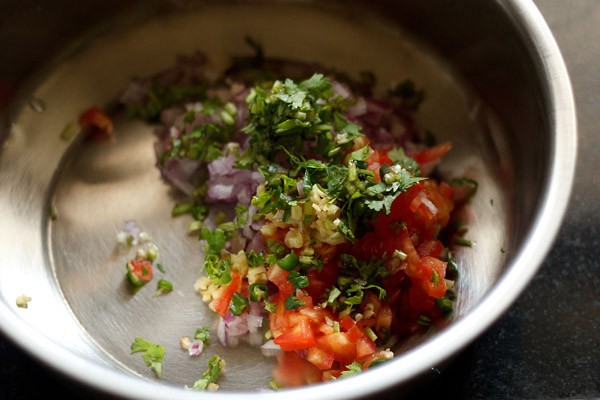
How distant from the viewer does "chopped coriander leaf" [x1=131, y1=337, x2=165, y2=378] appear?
1.29m

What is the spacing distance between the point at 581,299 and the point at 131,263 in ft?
3.01

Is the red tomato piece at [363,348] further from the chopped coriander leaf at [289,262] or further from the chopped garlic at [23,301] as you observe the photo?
the chopped garlic at [23,301]

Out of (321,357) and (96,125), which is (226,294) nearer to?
(321,357)

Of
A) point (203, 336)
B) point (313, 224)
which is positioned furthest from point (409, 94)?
point (203, 336)

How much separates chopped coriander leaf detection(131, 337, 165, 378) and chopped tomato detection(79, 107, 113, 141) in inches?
21.2

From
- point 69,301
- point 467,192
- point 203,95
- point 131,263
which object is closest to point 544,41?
point 467,192

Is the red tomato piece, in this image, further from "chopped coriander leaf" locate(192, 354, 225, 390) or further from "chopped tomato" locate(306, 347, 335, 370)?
"chopped coriander leaf" locate(192, 354, 225, 390)

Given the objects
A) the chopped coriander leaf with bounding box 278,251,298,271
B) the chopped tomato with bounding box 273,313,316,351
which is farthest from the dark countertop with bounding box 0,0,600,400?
the chopped coriander leaf with bounding box 278,251,298,271

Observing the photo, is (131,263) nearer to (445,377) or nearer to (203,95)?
(203,95)

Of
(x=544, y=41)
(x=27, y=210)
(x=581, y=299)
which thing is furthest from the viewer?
(x=27, y=210)

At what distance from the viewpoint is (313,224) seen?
4.04 feet

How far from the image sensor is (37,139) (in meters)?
1.59

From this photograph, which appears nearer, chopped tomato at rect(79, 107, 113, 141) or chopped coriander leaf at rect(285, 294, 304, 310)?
chopped coriander leaf at rect(285, 294, 304, 310)

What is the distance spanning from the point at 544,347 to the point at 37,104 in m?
1.26
